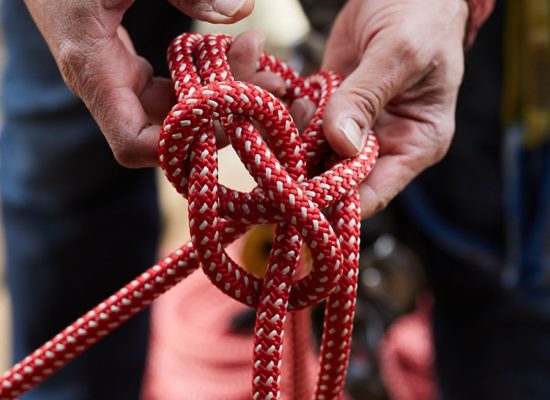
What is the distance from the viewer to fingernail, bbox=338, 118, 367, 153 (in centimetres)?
50

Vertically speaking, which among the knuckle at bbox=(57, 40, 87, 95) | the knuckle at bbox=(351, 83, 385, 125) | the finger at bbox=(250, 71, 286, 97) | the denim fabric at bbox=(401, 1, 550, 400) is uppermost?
the knuckle at bbox=(57, 40, 87, 95)

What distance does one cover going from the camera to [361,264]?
1.00m

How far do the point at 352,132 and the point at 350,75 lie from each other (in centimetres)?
6

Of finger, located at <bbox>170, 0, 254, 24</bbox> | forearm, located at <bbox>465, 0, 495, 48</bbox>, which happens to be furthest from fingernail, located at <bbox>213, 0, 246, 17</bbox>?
forearm, located at <bbox>465, 0, 495, 48</bbox>

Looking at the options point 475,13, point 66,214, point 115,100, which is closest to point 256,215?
point 115,100

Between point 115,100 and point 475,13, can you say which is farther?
point 475,13

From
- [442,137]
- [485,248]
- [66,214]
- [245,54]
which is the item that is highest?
[245,54]

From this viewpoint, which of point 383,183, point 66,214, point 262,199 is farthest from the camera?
point 66,214

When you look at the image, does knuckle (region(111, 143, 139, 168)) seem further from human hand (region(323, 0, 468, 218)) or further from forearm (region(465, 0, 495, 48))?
forearm (region(465, 0, 495, 48))

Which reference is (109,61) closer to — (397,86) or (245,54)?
(245,54)

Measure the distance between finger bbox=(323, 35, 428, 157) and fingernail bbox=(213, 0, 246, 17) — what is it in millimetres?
86

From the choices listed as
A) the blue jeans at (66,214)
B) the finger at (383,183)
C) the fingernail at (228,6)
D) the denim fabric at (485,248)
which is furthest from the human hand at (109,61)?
the denim fabric at (485,248)

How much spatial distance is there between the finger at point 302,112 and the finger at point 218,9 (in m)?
0.09

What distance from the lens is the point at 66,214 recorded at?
37.1 inches
